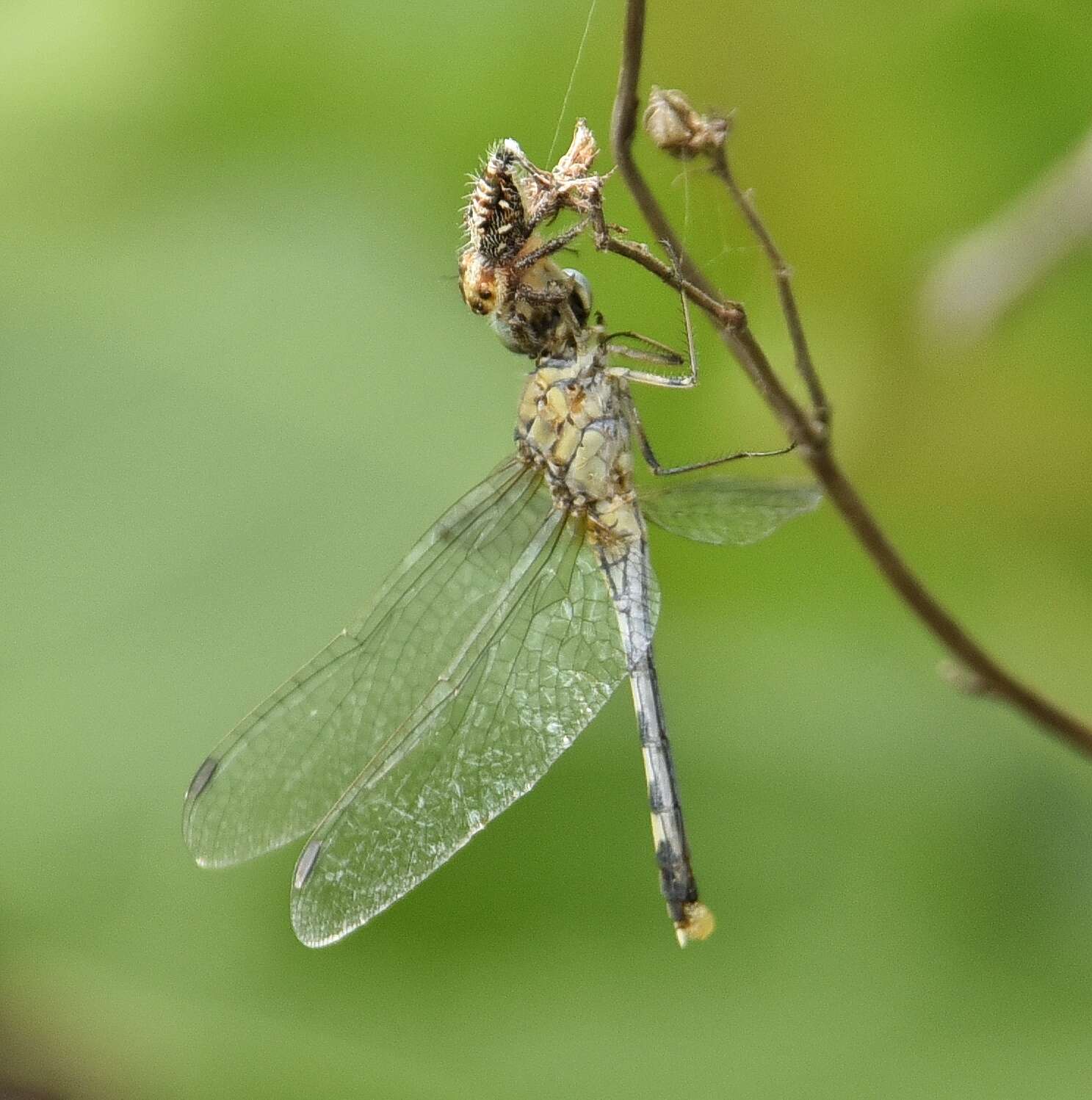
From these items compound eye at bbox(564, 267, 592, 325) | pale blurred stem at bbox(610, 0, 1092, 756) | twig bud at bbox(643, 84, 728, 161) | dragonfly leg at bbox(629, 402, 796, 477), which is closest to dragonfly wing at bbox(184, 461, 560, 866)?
dragonfly leg at bbox(629, 402, 796, 477)

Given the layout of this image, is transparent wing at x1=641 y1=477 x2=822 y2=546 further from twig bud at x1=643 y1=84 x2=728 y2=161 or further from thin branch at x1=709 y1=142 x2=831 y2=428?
twig bud at x1=643 y1=84 x2=728 y2=161

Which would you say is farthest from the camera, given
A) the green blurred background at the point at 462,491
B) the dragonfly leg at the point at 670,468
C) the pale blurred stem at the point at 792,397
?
the green blurred background at the point at 462,491

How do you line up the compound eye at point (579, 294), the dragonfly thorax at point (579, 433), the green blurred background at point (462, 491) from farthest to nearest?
the green blurred background at point (462, 491) → the dragonfly thorax at point (579, 433) → the compound eye at point (579, 294)

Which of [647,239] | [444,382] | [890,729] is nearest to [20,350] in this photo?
[444,382]

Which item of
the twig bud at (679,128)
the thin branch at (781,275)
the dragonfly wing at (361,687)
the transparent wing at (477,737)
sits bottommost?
the transparent wing at (477,737)

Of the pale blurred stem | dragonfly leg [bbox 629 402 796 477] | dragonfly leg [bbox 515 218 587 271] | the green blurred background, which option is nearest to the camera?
the pale blurred stem

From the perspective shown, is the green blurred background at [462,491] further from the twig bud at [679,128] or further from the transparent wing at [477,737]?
the twig bud at [679,128]

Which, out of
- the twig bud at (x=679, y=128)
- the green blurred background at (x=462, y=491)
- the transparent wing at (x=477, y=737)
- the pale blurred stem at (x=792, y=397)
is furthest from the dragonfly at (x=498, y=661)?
the twig bud at (x=679, y=128)
